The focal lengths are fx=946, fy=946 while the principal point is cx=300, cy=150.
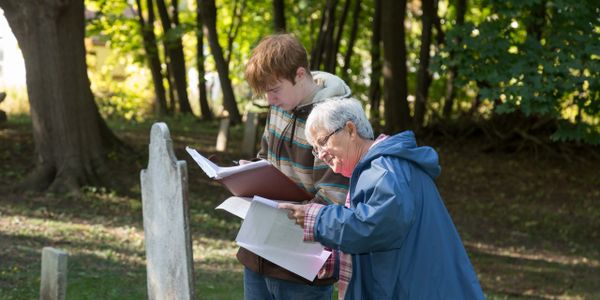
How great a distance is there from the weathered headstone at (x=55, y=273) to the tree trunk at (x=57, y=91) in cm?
736

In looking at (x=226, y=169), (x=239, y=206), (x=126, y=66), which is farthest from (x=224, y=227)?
(x=126, y=66)

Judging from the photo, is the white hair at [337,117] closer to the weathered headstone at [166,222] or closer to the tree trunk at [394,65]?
the weathered headstone at [166,222]

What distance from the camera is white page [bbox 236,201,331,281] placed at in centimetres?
397

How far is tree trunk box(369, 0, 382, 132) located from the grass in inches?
212

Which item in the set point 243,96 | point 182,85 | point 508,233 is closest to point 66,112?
point 508,233

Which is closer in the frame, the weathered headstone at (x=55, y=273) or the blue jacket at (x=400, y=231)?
the blue jacket at (x=400, y=231)

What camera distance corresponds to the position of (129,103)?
92.0ft

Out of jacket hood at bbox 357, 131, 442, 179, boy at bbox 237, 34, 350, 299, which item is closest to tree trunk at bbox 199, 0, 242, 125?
boy at bbox 237, 34, 350, 299

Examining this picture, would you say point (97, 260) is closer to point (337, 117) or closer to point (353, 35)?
point (337, 117)

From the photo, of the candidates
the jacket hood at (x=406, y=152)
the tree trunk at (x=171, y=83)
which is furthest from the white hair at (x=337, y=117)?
the tree trunk at (x=171, y=83)

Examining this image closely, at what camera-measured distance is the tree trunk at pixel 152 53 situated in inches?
985

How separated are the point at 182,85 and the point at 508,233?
611 inches

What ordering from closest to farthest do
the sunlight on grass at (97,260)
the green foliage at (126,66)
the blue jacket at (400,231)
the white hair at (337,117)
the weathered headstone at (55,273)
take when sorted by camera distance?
the blue jacket at (400,231) < the white hair at (337,117) < the weathered headstone at (55,273) < the sunlight on grass at (97,260) < the green foliage at (126,66)

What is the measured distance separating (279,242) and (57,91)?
27.2 ft
